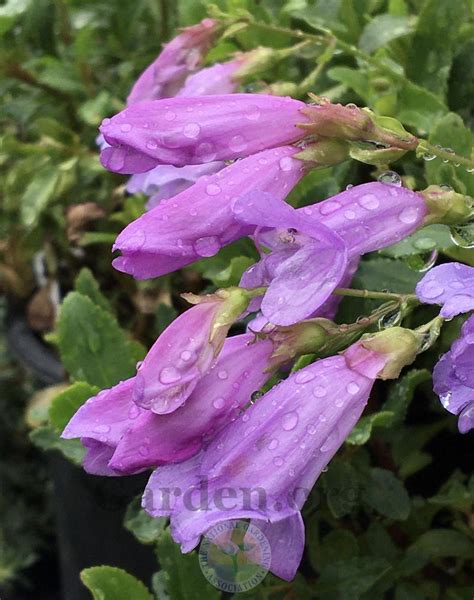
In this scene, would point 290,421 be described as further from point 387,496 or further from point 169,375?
point 387,496

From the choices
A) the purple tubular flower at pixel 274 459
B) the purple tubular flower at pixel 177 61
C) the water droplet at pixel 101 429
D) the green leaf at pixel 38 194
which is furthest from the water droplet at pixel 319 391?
the green leaf at pixel 38 194

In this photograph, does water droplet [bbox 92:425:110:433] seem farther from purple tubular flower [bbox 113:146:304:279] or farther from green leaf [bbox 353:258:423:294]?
green leaf [bbox 353:258:423:294]

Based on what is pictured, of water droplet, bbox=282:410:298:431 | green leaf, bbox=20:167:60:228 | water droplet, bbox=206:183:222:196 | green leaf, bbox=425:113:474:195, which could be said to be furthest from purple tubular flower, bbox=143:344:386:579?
green leaf, bbox=20:167:60:228

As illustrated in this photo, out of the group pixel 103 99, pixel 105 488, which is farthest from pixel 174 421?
pixel 103 99

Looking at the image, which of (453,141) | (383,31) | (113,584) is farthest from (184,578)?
(383,31)

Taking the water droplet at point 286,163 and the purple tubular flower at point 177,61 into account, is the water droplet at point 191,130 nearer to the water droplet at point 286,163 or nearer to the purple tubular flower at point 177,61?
the water droplet at point 286,163
